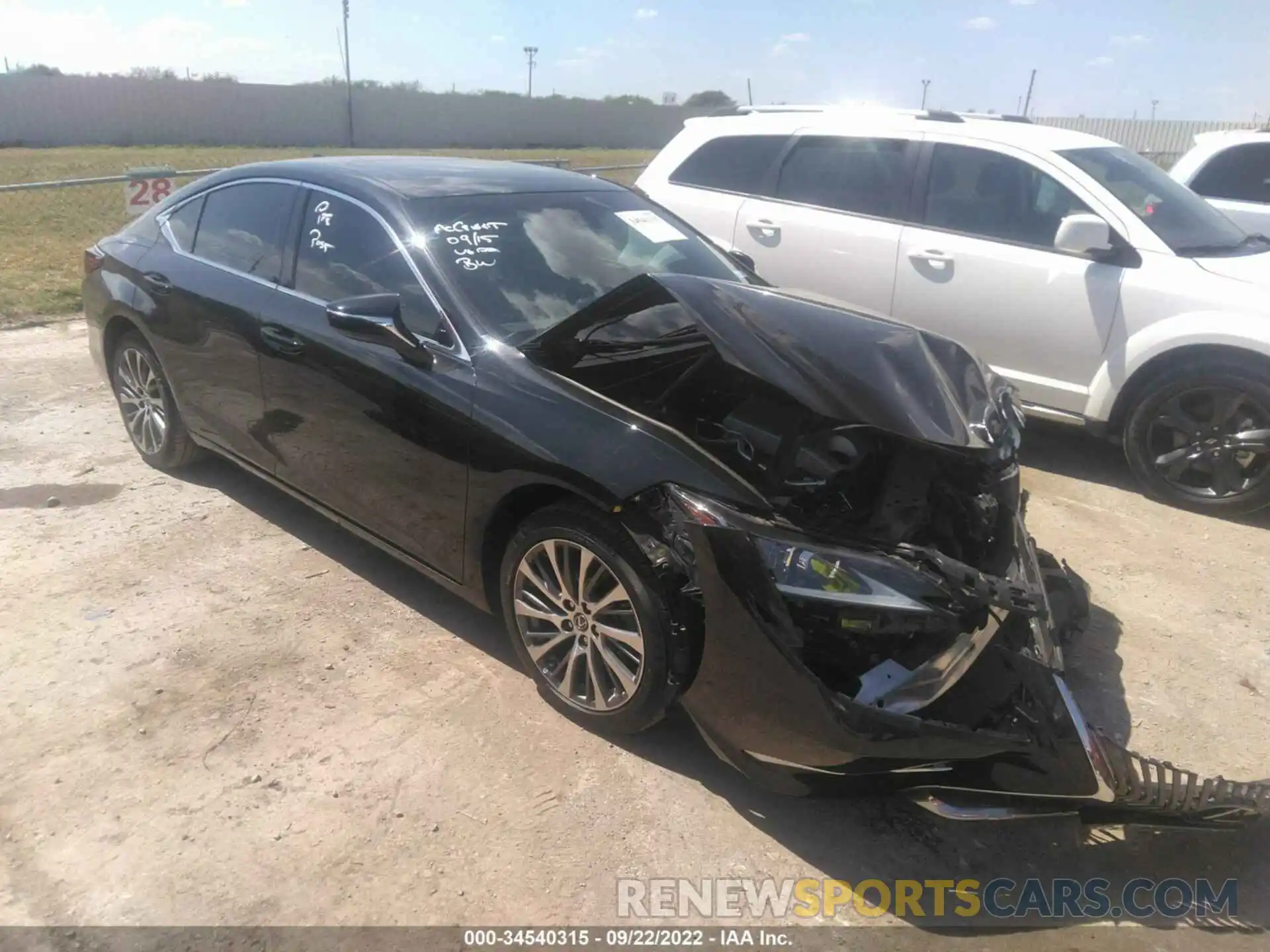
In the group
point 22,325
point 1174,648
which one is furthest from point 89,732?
point 22,325

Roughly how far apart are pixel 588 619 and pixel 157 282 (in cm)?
306

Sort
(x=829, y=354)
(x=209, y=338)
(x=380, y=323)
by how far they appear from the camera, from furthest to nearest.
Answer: (x=209, y=338) → (x=380, y=323) → (x=829, y=354)

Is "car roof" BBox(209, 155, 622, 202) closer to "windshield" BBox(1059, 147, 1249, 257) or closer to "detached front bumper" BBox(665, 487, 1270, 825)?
"detached front bumper" BBox(665, 487, 1270, 825)

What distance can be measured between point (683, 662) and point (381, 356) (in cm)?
162

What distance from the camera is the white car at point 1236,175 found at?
7.75 meters

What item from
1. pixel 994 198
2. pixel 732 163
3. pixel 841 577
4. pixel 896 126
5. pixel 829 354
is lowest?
pixel 841 577

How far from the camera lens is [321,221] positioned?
12.8 feet

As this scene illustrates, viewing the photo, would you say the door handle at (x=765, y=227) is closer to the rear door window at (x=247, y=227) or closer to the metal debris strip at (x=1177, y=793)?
the rear door window at (x=247, y=227)

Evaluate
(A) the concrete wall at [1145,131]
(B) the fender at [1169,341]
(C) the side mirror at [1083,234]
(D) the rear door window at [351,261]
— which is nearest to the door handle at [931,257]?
(C) the side mirror at [1083,234]

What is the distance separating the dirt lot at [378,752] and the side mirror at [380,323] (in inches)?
44.5

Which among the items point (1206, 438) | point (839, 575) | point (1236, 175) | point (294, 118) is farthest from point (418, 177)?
point (294, 118)

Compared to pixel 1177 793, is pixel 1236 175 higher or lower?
higher

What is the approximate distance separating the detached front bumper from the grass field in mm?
8491

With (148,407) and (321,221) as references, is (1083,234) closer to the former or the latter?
(321,221)
